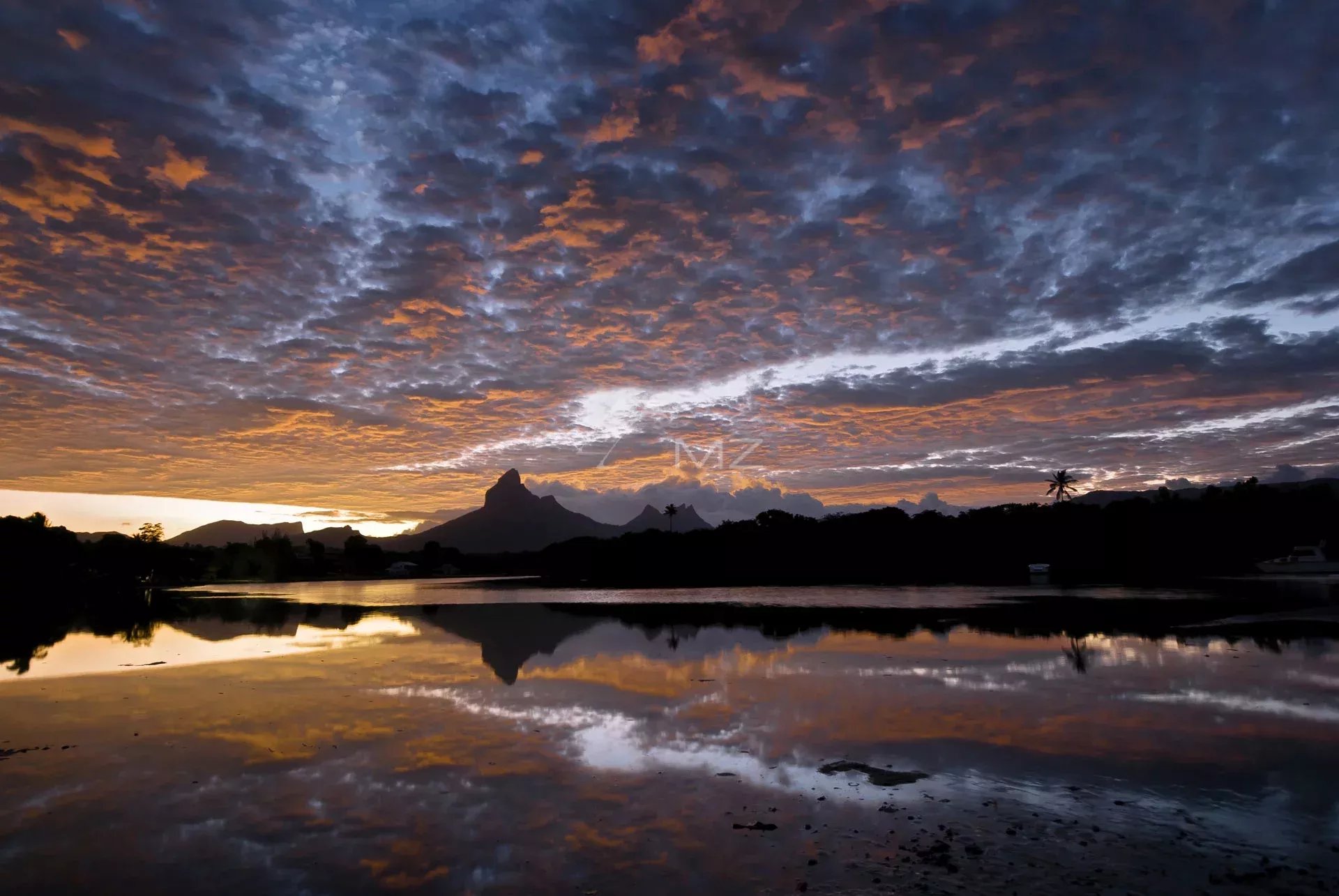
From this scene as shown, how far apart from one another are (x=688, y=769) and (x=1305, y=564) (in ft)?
371

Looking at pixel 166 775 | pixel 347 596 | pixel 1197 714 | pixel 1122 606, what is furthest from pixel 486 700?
pixel 347 596

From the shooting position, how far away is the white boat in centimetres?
9300

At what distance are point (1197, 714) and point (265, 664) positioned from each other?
35.5 metres

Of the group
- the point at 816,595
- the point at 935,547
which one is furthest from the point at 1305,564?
the point at 816,595

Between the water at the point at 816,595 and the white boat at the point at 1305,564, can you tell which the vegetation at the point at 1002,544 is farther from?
the water at the point at 816,595

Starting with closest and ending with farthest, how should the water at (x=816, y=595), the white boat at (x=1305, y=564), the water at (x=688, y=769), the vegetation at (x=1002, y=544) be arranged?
1. the water at (x=688, y=769)
2. the water at (x=816, y=595)
3. the white boat at (x=1305, y=564)
4. the vegetation at (x=1002, y=544)

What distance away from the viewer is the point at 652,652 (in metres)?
34.5

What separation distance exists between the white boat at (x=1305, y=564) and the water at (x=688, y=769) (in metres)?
77.7

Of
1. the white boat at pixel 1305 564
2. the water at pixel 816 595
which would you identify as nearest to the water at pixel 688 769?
the water at pixel 816 595

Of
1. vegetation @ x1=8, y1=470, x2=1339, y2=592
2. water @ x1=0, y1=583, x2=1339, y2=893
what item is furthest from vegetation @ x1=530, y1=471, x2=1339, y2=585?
water @ x1=0, y1=583, x2=1339, y2=893

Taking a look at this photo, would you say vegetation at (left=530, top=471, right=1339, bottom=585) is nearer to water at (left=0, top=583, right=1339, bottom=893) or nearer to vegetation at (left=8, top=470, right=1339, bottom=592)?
A: vegetation at (left=8, top=470, right=1339, bottom=592)

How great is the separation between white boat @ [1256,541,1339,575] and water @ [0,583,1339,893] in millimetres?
77741

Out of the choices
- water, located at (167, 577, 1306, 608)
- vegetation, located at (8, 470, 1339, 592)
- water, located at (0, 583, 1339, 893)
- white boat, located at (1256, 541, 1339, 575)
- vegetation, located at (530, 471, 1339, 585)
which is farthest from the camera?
vegetation, located at (530, 471, 1339, 585)

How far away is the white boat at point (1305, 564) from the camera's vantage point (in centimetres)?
9300
